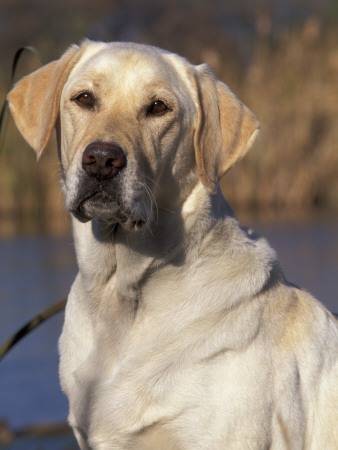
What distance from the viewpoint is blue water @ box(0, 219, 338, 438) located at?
6.12 metres

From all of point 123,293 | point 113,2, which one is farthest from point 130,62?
point 113,2

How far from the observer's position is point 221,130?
3.45m

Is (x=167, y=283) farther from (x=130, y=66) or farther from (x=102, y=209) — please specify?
(x=130, y=66)

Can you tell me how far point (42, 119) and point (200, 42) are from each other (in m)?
18.8

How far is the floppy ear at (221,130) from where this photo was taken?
3.41 m

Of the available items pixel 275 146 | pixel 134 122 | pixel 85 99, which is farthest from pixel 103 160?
pixel 275 146

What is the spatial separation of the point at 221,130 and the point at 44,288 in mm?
6003

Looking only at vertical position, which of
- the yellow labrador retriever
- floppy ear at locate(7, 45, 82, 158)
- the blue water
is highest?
floppy ear at locate(7, 45, 82, 158)

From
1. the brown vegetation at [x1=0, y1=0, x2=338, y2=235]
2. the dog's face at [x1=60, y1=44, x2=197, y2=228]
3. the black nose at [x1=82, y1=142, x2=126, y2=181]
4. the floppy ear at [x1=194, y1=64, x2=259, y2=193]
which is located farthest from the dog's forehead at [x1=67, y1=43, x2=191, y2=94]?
the brown vegetation at [x1=0, y1=0, x2=338, y2=235]

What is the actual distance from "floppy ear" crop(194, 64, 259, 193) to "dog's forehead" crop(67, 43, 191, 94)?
0.45 feet

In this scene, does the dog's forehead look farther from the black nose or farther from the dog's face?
the black nose

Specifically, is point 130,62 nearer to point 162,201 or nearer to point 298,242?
point 162,201

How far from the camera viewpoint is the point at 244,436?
305 cm

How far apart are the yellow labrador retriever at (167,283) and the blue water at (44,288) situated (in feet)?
7.48
